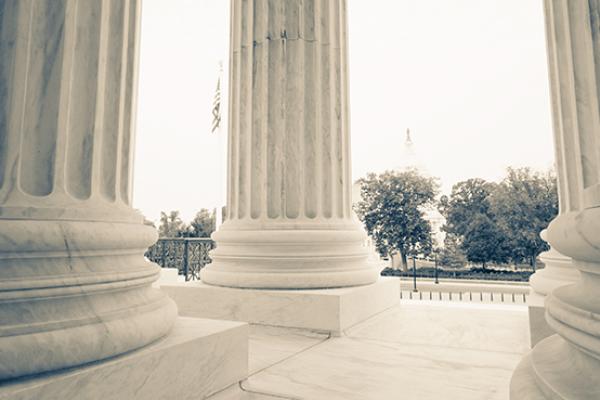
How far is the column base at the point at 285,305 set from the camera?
59.8 ft

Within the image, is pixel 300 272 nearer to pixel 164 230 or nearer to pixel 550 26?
pixel 550 26

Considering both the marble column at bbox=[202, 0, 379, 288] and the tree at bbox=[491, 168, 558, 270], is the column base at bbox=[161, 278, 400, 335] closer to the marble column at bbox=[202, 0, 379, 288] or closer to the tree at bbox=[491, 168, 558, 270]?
the marble column at bbox=[202, 0, 379, 288]

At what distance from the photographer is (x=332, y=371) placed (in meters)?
13.5

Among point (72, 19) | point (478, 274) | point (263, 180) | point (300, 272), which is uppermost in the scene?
point (72, 19)

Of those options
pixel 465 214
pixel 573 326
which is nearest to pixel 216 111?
pixel 573 326

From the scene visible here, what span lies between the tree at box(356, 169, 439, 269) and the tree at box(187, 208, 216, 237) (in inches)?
2223

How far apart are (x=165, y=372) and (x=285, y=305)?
9930 millimetres

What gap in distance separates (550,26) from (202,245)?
128ft

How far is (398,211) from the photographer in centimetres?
16125

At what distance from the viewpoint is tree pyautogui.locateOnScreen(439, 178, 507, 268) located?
146m

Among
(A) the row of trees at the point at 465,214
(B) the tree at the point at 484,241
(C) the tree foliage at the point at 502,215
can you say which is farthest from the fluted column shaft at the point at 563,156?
(B) the tree at the point at 484,241

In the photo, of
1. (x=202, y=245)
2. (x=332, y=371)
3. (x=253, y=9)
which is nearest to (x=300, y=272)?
(x=332, y=371)

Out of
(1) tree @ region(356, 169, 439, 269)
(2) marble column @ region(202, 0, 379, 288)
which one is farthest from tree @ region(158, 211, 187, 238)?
(2) marble column @ region(202, 0, 379, 288)

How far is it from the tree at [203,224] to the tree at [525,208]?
3554 inches
